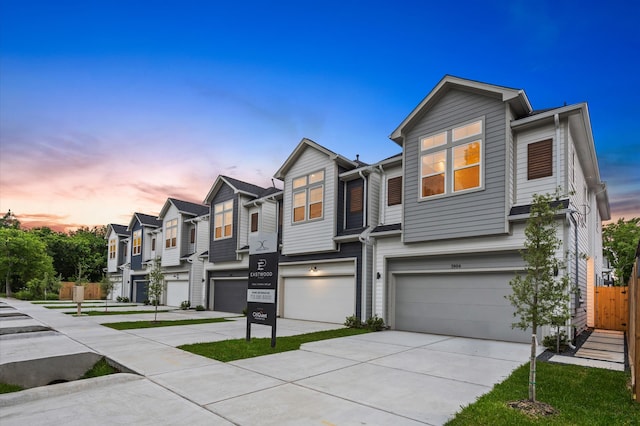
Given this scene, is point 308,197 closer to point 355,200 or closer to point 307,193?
point 307,193

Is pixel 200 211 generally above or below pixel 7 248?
above

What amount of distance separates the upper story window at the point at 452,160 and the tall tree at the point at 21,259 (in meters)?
37.6

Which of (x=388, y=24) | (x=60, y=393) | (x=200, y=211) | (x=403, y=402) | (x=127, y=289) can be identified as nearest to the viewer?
(x=403, y=402)

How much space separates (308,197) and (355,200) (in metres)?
2.24

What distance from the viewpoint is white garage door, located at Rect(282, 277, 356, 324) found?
14.8 m

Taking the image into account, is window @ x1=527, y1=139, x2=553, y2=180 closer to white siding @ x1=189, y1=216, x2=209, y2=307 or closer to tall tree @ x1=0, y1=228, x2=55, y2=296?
white siding @ x1=189, y1=216, x2=209, y2=307

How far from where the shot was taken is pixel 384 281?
43.1 feet

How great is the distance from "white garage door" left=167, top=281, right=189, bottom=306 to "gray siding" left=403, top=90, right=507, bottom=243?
17478 millimetres

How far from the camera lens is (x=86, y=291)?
36.8 m

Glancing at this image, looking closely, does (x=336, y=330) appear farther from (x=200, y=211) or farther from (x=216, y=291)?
(x=200, y=211)

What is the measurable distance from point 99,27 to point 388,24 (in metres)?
10.1

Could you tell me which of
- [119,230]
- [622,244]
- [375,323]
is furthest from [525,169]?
[119,230]

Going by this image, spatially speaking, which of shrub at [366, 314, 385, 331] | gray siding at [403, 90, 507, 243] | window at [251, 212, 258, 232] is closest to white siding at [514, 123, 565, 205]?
gray siding at [403, 90, 507, 243]

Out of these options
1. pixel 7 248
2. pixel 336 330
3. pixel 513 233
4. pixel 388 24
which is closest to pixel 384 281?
pixel 336 330
